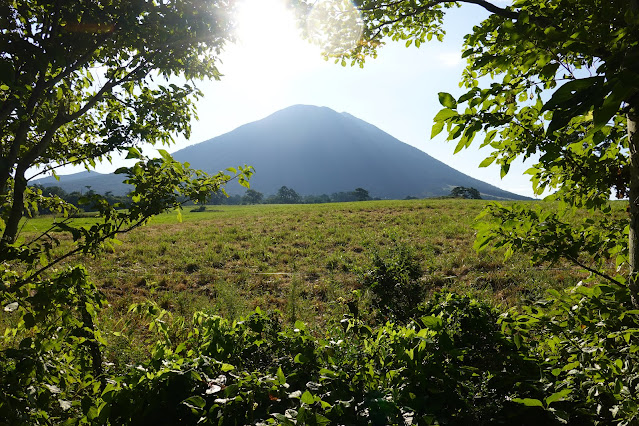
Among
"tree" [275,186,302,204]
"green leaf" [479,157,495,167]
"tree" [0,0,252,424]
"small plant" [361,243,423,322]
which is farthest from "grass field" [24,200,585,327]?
"tree" [275,186,302,204]

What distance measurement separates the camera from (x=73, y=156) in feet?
16.0

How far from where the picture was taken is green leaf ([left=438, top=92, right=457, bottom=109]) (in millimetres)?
1913

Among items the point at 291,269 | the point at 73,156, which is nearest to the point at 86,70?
the point at 73,156

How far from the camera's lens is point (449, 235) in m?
17.6

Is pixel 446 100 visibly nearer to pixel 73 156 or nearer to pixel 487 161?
pixel 487 161

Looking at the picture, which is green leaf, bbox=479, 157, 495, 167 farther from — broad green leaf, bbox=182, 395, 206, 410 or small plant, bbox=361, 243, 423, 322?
small plant, bbox=361, 243, 423, 322

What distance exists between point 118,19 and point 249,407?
3983 millimetres

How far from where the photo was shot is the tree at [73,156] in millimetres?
2402

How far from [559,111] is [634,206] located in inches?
84.9

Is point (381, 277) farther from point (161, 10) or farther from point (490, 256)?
point (490, 256)

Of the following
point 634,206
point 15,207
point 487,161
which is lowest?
point 15,207

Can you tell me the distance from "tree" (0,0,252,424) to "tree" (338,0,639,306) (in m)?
2.22

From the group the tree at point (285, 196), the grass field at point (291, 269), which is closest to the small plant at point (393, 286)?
the grass field at point (291, 269)

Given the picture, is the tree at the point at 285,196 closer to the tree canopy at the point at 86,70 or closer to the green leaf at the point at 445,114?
the tree canopy at the point at 86,70
